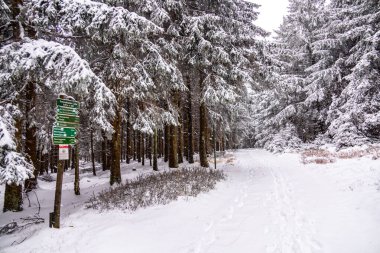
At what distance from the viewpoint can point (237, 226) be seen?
6.90m

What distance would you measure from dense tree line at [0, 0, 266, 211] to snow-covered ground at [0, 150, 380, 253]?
77.0 inches

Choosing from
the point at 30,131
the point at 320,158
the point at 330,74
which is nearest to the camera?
the point at 30,131

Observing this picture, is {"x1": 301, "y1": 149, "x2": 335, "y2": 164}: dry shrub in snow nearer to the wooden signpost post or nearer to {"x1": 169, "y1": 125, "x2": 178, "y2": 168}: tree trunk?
{"x1": 169, "y1": 125, "x2": 178, "y2": 168}: tree trunk

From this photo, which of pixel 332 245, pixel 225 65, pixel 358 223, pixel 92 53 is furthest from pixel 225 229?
pixel 225 65

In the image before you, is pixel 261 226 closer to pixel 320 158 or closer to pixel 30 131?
pixel 30 131

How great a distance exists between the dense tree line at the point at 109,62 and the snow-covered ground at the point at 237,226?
6.42 feet

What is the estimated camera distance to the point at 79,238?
257 inches

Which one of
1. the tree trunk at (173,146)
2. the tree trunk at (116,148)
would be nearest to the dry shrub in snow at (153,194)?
the tree trunk at (116,148)

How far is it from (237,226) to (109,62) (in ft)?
28.5

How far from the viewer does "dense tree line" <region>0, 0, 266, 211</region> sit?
695cm

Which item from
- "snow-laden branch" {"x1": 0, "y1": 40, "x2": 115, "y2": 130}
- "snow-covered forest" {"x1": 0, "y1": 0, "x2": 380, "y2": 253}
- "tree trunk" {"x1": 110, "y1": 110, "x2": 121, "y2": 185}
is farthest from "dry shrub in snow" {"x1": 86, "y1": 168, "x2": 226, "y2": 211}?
"snow-laden branch" {"x1": 0, "y1": 40, "x2": 115, "y2": 130}

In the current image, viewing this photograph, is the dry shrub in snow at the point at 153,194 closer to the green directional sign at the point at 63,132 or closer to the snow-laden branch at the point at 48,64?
the green directional sign at the point at 63,132

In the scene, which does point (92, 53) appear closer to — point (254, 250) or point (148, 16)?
point (148, 16)

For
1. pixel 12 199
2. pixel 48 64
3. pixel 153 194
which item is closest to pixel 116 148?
pixel 12 199
